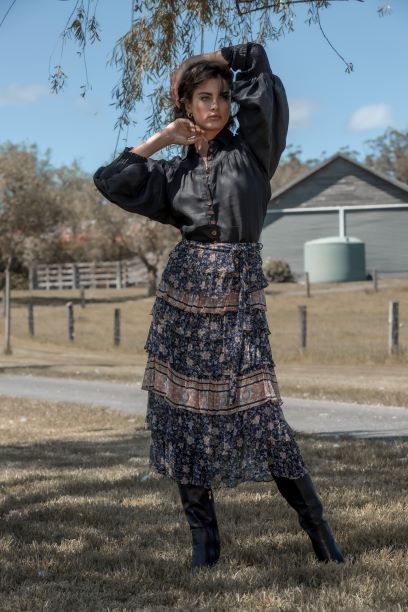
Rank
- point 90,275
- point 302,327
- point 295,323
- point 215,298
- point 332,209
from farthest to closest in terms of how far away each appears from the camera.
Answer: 1. point 90,275
2. point 332,209
3. point 295,323
4. point 302,327
5. point 215,298

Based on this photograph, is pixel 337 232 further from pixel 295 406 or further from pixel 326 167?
pixel 295 406

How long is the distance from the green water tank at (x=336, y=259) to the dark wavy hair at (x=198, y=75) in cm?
4059

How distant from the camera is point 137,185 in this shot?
173 inches

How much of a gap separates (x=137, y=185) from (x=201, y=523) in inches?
57.9

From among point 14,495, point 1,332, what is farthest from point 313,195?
point 14,495

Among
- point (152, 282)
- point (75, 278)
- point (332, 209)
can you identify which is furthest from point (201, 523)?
point (75, 278)

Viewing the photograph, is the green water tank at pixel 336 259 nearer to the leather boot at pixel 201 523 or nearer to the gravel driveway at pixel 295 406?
the gravel driveway at pixel 295 406

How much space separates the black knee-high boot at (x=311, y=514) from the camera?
423 centimetres

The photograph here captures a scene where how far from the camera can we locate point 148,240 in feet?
167

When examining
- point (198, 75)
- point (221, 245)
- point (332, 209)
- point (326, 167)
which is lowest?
point (221, 245)

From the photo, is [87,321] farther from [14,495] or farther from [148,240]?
[14,495]

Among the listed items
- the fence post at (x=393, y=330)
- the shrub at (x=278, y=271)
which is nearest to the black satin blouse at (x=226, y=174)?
the fence post at (x=393, y=330)

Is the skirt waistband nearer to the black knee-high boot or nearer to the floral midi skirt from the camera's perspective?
the floral midi skirt

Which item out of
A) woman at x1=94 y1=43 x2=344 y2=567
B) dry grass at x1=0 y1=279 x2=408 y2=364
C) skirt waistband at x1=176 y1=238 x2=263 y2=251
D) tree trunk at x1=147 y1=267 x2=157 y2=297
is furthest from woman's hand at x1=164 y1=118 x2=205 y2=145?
tree trunk at x1=147 y1=267 x2=157 y2=297
